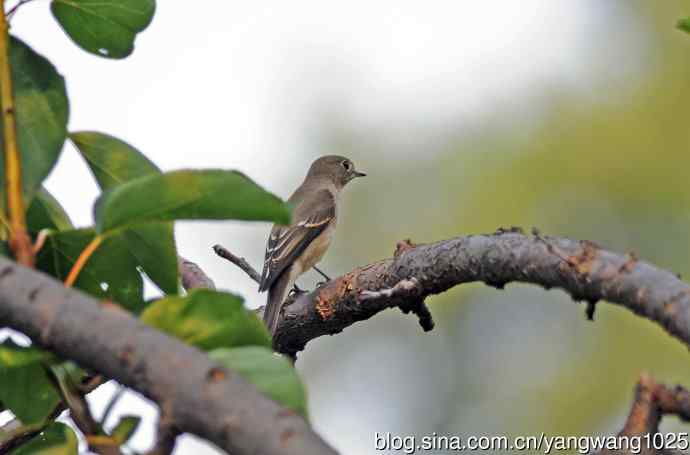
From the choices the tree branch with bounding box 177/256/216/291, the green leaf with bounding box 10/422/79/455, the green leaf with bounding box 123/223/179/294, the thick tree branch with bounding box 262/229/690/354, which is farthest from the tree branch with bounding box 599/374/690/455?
the tree branch with bounding box 177/256/216/291

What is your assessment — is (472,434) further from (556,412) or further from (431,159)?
(431,159)

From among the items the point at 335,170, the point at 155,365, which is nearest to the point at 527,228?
the point at 335,170

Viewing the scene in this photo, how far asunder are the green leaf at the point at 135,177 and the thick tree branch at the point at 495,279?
0.72 metres

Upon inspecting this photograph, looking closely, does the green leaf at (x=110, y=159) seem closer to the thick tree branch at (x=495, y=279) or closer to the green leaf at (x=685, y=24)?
the thick tree branch at (x=495, y=279)

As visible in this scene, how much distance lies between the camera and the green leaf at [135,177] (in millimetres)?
2086

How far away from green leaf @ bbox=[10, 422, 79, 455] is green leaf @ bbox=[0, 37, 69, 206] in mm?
419

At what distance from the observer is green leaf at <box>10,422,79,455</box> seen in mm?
1989

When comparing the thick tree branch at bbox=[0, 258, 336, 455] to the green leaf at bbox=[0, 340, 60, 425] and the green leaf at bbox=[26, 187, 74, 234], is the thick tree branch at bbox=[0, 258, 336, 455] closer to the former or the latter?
the green leaf at bbox=[0, 340, 60, 425]

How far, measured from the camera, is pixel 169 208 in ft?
5.65

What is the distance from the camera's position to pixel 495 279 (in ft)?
8.52

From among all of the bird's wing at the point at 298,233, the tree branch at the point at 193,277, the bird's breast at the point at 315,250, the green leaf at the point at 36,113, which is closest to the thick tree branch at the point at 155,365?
the green leaf at the point at 36,113

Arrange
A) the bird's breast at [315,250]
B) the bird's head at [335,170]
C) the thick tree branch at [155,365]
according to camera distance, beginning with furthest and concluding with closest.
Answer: the bird's head at [335,170] → the bird's breast at [315,250] → the thick tree branch at [155,365]

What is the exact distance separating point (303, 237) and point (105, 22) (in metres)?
6.46

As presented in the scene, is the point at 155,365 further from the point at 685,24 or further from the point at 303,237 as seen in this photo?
the point at 303,237
